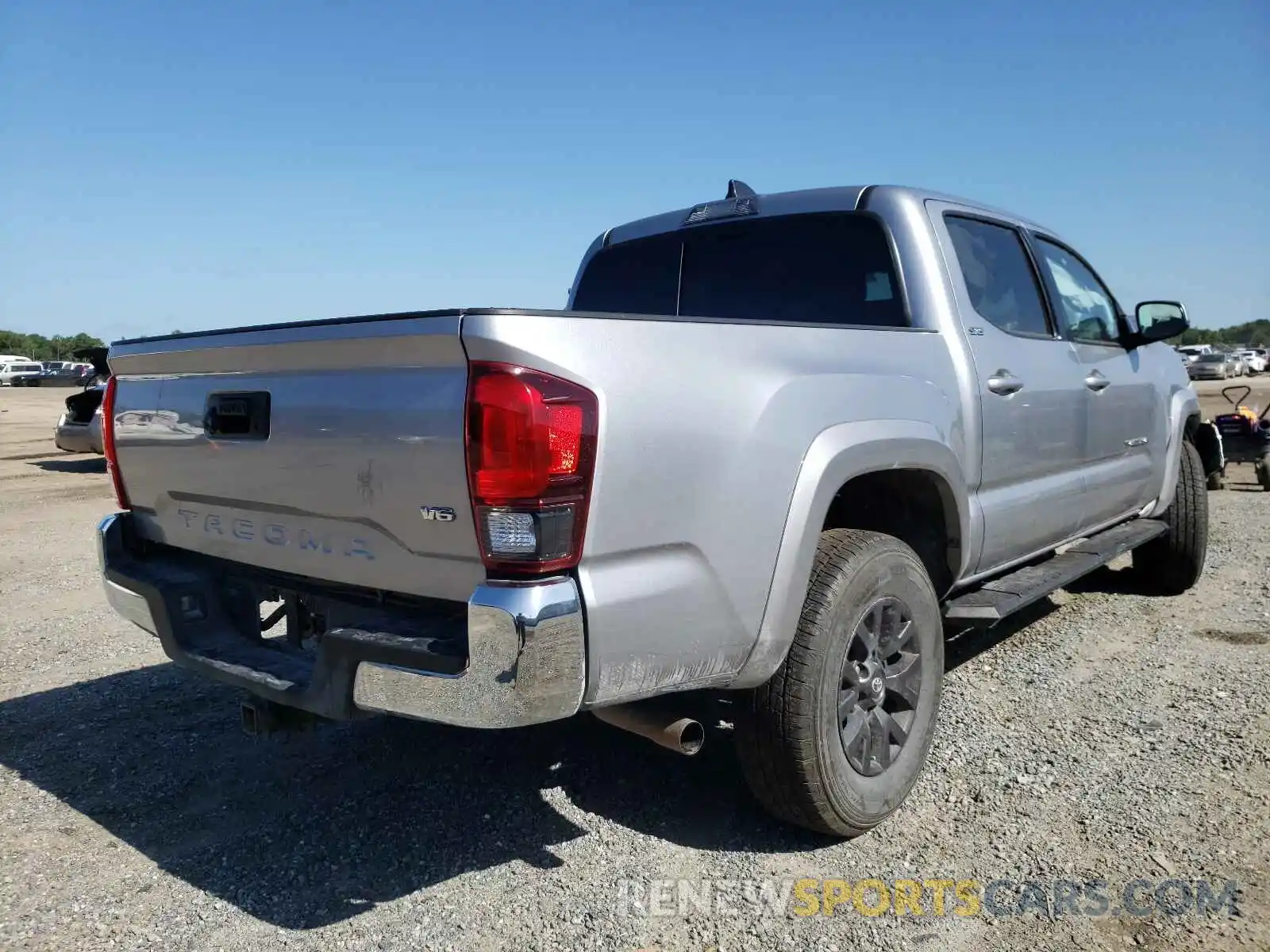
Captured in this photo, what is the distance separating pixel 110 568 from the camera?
128 inches

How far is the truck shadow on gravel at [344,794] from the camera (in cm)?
289

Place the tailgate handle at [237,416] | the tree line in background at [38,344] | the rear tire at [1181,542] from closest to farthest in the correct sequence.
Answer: the tailgate handle at [237,416], the rear tire at [1181,542], the tree line in background at [38,344]

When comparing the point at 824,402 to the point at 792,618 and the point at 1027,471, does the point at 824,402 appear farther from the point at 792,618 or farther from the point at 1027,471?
the point at 1027,471

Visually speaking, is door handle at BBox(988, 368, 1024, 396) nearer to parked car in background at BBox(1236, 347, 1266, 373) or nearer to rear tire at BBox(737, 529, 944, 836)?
rear tire at BBox(737, 529, 944, 836)

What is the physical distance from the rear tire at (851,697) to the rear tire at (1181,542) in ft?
10.5

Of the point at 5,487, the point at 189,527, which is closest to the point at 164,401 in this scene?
the point at 189,527

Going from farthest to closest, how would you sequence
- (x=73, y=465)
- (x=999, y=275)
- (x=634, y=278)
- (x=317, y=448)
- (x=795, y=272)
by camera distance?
(x=73, y=465) < (x=634, y=278) < (x=999, y=275) < (x=795, y=272) < (x=317, y=448)

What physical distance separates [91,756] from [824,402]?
10.1 ft

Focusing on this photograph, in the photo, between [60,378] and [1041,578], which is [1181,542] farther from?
[60,378]

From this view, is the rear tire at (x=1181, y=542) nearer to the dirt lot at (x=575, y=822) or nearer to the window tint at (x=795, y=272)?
the dirt lot at (x=575, y=822)

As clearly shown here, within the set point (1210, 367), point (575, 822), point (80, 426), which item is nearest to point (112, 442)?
point (575, 822)

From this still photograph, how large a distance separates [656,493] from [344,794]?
186 centimetres

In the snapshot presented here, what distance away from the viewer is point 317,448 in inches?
98.3

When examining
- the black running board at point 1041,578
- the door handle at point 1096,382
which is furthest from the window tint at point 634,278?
the door handle at point 1096,382
